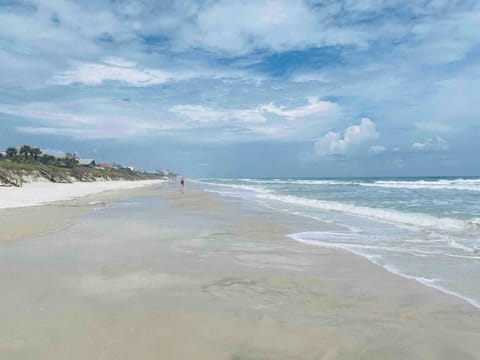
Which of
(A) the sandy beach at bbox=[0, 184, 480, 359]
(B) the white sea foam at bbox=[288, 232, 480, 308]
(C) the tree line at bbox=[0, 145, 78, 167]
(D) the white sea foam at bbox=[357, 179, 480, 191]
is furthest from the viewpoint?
(C) the tree line at bbox=[0, 145, 78, 167]

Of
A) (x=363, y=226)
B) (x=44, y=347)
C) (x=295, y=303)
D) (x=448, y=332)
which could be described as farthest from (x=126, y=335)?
(x=363, y=226)

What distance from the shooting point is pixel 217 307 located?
4.96 m

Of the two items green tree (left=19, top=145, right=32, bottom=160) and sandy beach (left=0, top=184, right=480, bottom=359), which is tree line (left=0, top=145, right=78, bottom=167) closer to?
green tree (left=19, top=145, right=32, bottom=160)

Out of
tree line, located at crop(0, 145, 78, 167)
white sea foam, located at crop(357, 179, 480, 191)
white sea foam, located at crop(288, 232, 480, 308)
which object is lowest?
white sea foam, located at crop(288, 232, 480, 308)

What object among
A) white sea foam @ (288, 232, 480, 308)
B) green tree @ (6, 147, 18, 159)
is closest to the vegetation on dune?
green tree @ (6, 147, 18, 159)

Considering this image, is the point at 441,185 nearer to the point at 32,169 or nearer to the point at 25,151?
the point at 32,169

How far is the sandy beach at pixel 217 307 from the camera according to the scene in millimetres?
3773

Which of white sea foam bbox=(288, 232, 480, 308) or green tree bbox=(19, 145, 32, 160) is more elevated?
green tree bbox=(19, 145, 32, 160)

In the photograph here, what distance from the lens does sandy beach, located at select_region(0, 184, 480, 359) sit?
3773 mm

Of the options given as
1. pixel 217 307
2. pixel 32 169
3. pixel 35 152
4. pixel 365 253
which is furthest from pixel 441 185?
pixel 35 152

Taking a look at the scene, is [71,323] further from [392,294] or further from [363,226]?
[363,226]

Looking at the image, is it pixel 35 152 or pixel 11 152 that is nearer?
pixel 11 152

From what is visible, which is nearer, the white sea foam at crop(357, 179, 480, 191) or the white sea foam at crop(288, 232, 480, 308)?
the white sea foam at crop(288, 232, 480, 308)

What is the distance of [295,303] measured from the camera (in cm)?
522
